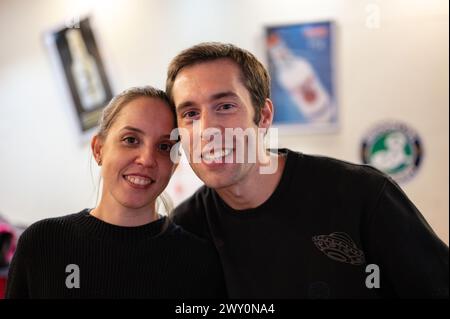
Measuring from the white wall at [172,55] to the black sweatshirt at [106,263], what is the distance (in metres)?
1.09

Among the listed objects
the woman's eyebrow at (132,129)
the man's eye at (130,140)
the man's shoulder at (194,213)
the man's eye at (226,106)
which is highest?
the man's eye at (226,106)

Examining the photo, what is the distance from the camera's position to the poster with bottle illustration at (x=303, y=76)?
2158 millimetres

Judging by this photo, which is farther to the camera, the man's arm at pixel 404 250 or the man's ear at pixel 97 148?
the man's ear at pixel 97 148

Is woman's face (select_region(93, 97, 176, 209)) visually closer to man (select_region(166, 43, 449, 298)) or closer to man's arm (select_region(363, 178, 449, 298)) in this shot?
man (select_region(166, 43, 449, 298))

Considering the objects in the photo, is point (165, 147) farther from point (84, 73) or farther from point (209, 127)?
point (84, 73)

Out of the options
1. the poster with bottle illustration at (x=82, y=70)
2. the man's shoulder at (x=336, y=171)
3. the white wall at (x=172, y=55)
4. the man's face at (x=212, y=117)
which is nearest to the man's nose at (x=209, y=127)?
the man's face at (x=212, y=117)

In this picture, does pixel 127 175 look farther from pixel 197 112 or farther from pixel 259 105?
pixel 259 105

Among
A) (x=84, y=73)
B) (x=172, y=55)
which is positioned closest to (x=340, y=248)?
(x=172, y=55)

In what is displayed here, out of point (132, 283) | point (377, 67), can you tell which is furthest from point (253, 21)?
point (132, 283)

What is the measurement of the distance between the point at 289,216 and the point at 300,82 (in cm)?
135

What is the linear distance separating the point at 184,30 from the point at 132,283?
1709 mm

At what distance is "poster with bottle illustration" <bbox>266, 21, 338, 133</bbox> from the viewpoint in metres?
2.16

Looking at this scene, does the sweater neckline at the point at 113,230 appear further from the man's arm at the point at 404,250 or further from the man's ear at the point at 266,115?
the man's arm at the point at 404,250

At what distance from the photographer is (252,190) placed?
100 cm
